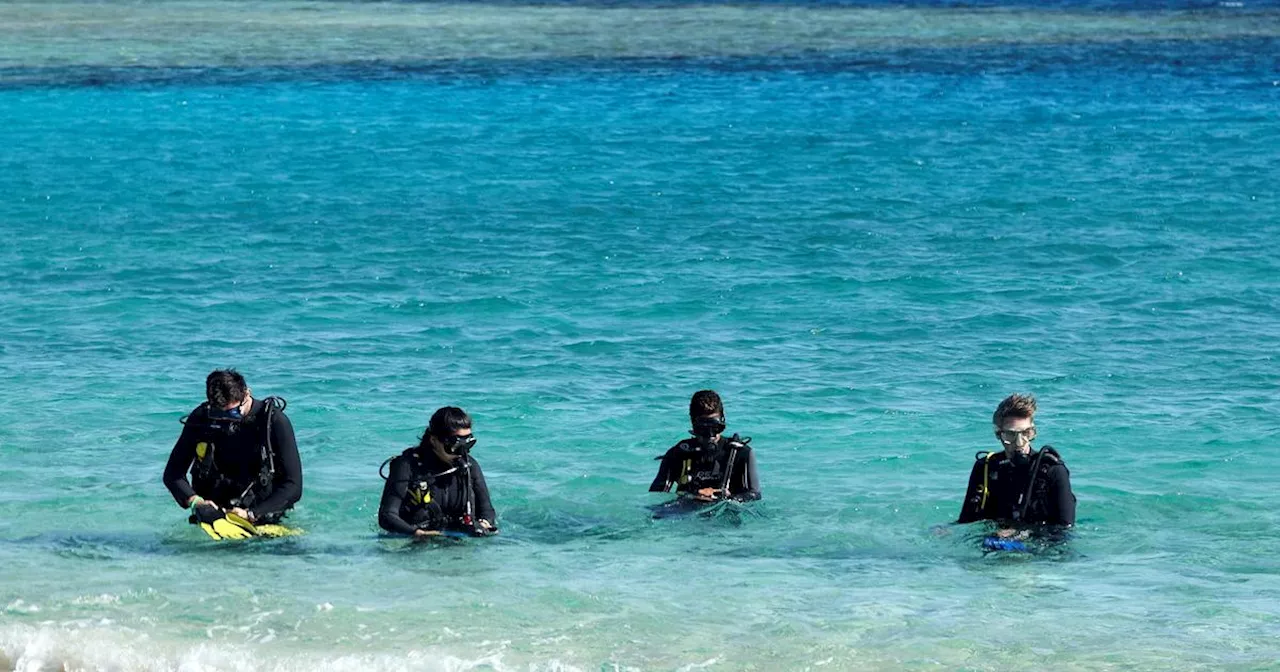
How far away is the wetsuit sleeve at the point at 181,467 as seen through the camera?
385 inches

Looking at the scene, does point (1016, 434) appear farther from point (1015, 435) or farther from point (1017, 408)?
point (1017, 408)

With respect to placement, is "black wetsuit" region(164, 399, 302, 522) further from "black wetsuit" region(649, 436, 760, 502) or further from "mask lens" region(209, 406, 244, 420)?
"black wetsuit" region(649, 436, 760, 502)

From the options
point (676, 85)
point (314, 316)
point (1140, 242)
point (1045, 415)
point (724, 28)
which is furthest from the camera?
point (724, 28)

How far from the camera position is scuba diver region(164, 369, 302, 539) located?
385 inches

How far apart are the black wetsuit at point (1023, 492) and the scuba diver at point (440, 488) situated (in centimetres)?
269

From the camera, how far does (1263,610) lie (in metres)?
9.09

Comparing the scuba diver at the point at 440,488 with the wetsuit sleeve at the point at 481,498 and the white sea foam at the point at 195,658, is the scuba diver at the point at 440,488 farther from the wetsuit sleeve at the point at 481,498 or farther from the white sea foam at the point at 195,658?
the white sea foam at the point at 195,658

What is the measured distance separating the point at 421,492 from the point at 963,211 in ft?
47.5

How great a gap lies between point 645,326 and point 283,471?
761 centimetres

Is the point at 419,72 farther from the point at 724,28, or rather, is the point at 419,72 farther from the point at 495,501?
the point at 495,501

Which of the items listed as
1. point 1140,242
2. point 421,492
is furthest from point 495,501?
point 1140,242

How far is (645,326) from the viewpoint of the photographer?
17.2m

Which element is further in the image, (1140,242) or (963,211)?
(963,211)

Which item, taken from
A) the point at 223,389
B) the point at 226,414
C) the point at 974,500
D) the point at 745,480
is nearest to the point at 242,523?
the point at 226,414
